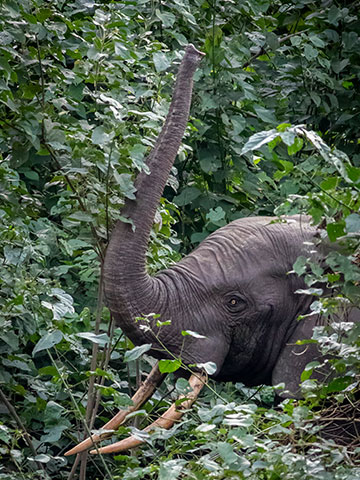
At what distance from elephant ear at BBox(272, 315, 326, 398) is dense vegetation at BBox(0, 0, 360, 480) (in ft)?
0.44

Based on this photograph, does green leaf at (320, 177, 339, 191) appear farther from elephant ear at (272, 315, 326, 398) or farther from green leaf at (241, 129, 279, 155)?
elephant ear at (272, 315, 326, 398)

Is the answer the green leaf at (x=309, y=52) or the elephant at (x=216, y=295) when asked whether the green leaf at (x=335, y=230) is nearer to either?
the elephant at (x=216, y=295)

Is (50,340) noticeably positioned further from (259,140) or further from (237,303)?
(259,140)

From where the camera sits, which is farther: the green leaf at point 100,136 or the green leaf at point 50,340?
the green leaf at point 100,136

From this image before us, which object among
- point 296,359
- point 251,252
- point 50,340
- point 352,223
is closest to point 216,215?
point 251,252

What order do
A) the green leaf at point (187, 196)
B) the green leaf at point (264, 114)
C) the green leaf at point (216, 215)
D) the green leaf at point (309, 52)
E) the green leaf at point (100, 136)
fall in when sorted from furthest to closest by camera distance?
the green leaf at point (309, 52) < the green leaf at point (187, 196) < the green leaf at point (264, 114) < the green leaf at point (216, 215) < the green leaf at point (100, 136)

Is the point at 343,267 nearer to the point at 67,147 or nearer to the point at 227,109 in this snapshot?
the point at 67,147

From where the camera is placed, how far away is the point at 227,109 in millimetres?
6234

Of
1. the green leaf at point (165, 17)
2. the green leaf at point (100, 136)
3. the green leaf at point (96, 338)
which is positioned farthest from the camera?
the green leaf at point (165, 17)

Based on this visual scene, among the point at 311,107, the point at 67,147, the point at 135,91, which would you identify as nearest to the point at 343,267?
the point at 67,147

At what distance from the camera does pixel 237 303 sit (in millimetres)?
4223

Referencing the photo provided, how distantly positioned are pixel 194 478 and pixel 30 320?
189 centimetres

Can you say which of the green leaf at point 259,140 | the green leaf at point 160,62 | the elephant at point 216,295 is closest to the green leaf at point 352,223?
the green leaf at point 259,140

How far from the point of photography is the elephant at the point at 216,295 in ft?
12.9
